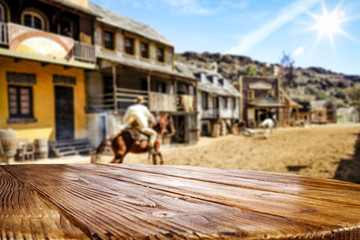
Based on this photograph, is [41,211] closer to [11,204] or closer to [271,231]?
[11,204]

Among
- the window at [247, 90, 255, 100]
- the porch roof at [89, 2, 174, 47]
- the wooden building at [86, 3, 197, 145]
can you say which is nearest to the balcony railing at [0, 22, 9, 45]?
the wooden building at [86, 3, 197, 145]

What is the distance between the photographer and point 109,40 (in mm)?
15102

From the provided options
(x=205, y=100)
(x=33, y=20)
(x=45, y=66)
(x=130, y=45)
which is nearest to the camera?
(x=33, y=20)

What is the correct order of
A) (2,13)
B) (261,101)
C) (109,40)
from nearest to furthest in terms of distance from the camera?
(2,13) < (109,40) < (261,101)

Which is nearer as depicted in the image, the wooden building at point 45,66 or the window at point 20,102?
the wooden building at point 45,66

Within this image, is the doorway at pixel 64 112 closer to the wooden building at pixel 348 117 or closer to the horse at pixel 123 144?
the horse at pixel 123 144

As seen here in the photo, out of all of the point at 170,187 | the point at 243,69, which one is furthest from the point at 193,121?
the point at 243,69

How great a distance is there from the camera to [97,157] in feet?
25.7

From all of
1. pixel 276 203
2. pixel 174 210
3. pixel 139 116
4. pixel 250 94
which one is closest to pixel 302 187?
pixel 276 203

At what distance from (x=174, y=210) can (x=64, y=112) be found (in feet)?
43.2

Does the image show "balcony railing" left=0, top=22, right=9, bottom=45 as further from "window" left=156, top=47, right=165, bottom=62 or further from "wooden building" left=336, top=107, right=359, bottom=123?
"wooden building" left=336, top=107, right=359, bottom=123

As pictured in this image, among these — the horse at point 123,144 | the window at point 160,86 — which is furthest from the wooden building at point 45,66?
the window at point 160,86

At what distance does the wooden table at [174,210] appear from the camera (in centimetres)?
53

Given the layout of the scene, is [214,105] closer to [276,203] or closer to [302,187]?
[302,187]
